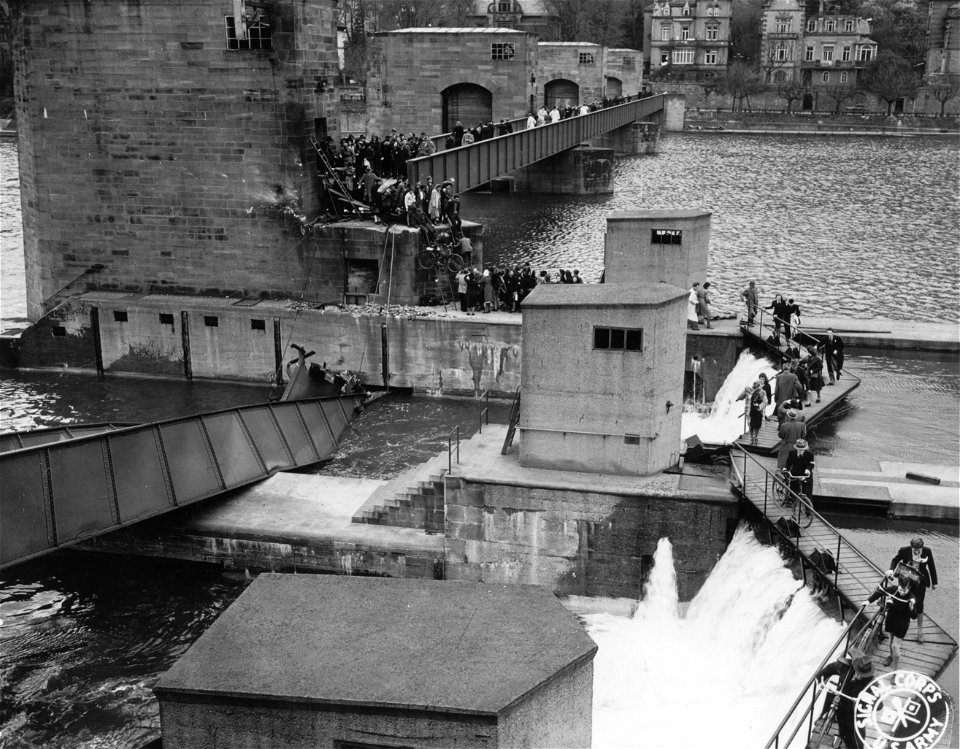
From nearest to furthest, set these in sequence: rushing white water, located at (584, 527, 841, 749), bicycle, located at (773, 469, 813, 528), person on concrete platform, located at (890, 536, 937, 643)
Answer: person on concrete platform, located at (890, 536, 937, 643) < rushing white water, located at (584, 527, 841, 749) < bicycle, located at (773, 469, 813, 528)

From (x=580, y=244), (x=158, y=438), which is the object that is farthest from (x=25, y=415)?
(x=580, y=244)

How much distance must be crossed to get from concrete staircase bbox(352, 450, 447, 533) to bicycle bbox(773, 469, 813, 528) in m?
6.08

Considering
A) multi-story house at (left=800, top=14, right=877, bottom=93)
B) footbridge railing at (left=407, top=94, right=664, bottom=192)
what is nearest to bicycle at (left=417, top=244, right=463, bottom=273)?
footbridge railing at (left=407, top=94, right=664, bottom=192)

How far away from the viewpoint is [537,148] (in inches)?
2061

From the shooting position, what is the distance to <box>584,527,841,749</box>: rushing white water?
Answer: 1582 centimetres

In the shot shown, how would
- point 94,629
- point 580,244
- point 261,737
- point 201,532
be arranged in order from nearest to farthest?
point 261,737 < point 94,629 < point 201,532 < point 580,244

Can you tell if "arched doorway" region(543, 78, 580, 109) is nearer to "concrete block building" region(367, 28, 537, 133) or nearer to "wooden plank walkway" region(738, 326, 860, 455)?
"concrete block building" region(367, 28, 537, 133)

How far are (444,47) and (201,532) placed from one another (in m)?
50.7

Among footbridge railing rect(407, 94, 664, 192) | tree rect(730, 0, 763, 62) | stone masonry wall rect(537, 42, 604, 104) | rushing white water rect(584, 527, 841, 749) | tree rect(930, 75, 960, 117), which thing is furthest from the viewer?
tree rect(730, 0, 763, 62)

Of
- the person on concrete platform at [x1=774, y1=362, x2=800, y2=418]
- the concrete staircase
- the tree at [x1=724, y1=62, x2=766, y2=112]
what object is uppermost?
the tree at [x1=724, y1=62, x2=766, y2=112]

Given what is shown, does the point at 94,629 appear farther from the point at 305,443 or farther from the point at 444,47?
the point at 444,47

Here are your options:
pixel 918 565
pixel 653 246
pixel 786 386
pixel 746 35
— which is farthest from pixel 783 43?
pixel 918 565

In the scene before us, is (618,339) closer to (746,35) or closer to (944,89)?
(944,89)

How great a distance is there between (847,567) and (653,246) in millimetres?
14512
